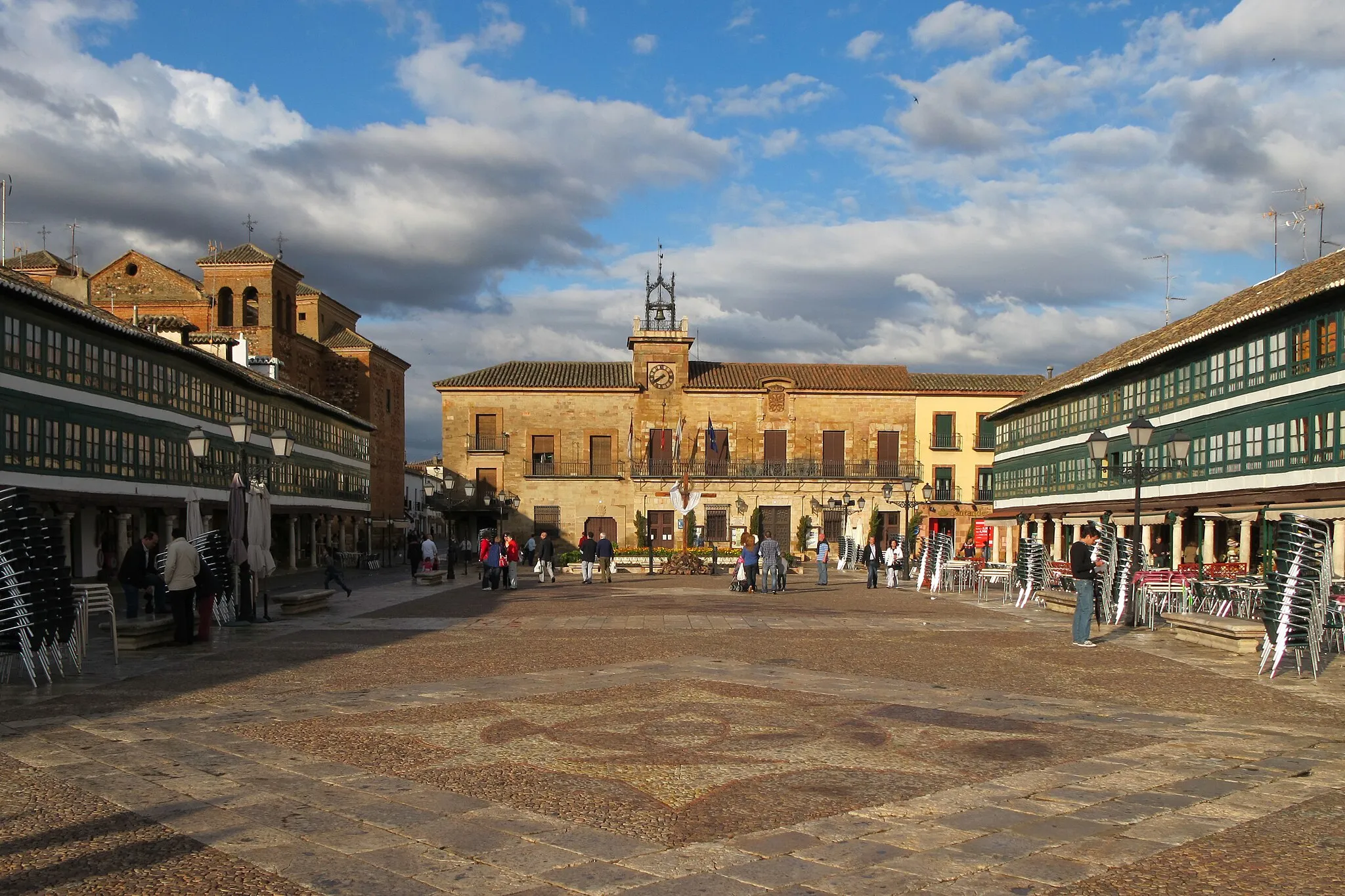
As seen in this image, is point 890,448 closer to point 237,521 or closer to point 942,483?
point 942,483

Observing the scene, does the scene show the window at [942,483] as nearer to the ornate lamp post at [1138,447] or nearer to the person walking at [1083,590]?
the ornate lamp post at [1138,447]

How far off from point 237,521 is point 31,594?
7.18 meters

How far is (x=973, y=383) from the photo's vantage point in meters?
60.2

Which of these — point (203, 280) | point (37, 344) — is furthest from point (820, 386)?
point (37, 344)

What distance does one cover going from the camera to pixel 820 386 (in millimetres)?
57906

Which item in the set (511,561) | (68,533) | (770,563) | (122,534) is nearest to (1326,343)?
(770,563)

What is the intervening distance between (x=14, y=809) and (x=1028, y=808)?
544 centimetres

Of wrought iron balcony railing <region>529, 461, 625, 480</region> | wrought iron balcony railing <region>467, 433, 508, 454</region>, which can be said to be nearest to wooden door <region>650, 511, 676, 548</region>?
wrought iron balcony railing <region>529, 461, 625, 480</region>

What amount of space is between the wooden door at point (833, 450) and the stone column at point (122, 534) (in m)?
33.0

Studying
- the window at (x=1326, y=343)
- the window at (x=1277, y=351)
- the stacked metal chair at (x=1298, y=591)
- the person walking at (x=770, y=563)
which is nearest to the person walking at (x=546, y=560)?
the person walking at (x=770, y=563)

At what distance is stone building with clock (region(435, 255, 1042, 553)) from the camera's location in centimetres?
5662

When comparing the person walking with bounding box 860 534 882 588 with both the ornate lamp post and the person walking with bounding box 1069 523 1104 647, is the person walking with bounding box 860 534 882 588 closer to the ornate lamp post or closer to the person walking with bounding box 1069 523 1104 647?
the ornate lamp post

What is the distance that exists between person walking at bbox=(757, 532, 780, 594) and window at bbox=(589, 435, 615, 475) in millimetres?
25981

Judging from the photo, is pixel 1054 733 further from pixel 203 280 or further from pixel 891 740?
pixel 203 280
